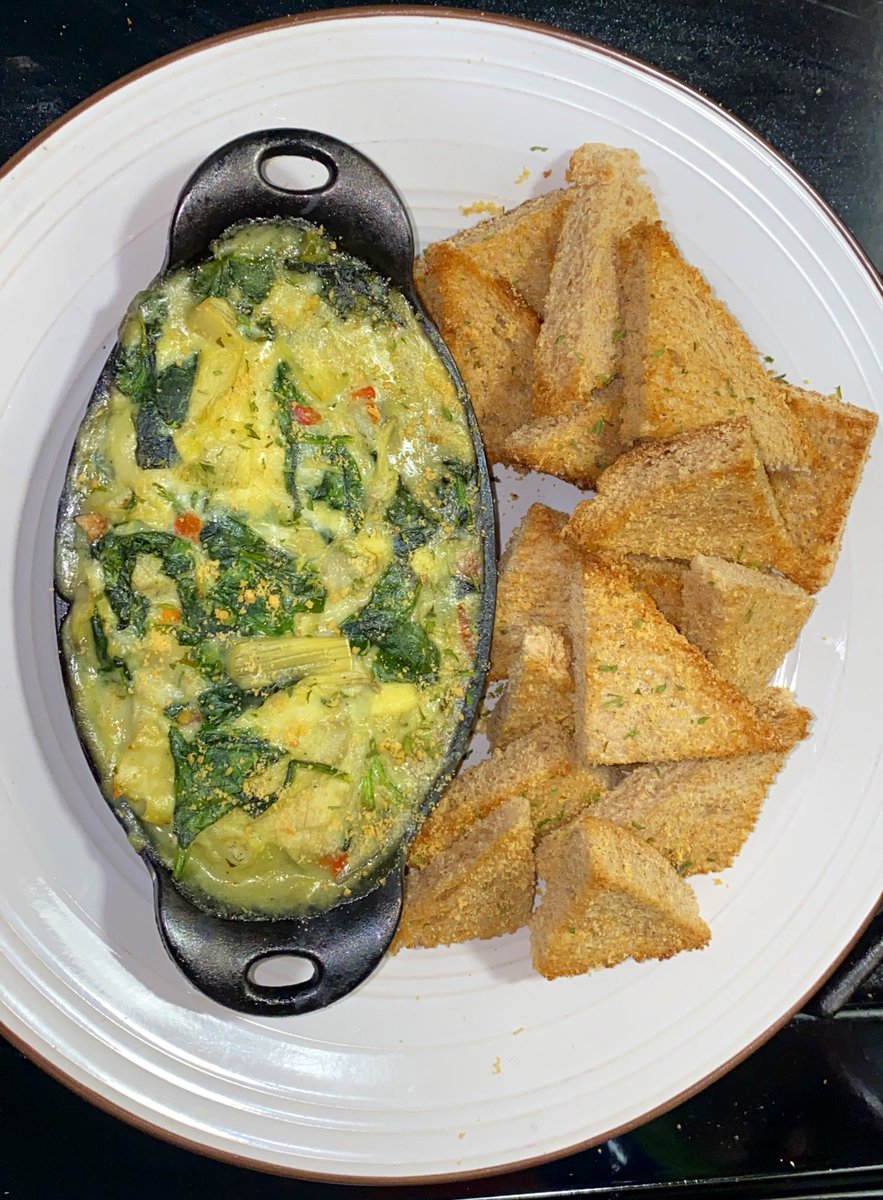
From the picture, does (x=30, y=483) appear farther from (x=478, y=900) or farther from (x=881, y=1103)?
(x=881, y=1103)

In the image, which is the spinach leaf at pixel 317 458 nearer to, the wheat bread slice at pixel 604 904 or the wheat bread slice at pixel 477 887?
the wheat bread slice at pixel 477 887

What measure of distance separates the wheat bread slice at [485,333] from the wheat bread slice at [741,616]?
567mm

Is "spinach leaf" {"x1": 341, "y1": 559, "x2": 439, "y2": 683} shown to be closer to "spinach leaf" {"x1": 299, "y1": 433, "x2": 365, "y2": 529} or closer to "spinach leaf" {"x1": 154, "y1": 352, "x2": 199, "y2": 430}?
"spinach leaf" {"x1": 299, "y1": 433, "x2": 365, "y2": 529}

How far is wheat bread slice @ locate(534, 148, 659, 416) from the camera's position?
7.31ft

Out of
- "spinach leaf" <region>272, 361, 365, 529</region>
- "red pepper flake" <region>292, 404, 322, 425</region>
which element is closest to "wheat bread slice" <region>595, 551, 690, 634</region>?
"spinach leaf" <region>272, 361, 365, 529</region>

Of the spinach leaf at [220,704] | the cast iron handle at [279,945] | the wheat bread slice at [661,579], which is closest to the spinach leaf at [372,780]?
the cast iron handle at [279,945]

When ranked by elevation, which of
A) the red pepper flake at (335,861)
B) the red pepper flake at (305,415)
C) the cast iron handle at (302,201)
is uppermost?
the cast iron handle at (302,201)

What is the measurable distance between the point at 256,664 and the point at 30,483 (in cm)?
79

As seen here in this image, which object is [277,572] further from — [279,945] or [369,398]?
[279,945]

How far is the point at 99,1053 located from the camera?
7.67 ft

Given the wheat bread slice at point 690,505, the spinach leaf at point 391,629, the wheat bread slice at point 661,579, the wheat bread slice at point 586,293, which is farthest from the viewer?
the wheat bread slice at point 661,579

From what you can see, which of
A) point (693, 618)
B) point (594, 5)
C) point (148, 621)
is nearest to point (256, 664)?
point (148, 621)

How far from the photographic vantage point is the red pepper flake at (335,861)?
6.57 ft

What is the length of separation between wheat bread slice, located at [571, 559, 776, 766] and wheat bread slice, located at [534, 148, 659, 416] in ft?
1.36
